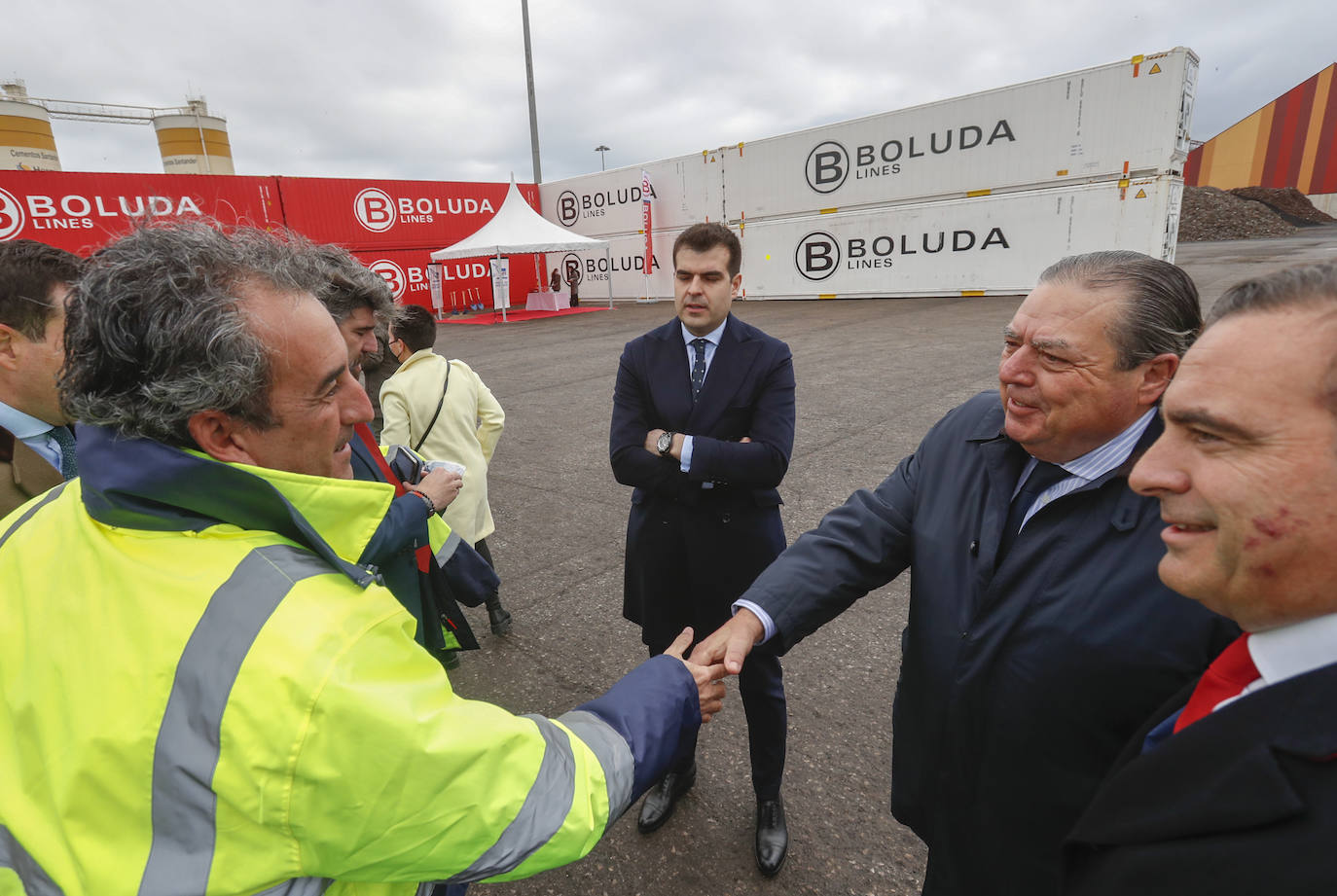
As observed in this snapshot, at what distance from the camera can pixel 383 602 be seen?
0.99 m

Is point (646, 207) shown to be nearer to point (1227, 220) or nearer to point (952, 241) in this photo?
point (952, 241)

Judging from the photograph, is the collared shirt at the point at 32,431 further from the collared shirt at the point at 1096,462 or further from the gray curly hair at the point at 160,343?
the collared shirt at the point at 1096,462

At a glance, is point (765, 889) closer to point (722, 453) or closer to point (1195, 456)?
point (722, 453)

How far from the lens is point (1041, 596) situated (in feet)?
4.31

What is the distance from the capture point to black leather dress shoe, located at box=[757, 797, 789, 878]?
7.00 ft

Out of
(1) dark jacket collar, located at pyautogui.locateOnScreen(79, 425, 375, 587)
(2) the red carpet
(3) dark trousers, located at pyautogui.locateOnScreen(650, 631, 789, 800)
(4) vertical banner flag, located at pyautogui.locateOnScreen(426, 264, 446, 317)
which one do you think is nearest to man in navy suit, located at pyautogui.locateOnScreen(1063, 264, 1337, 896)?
(1) dark jacket collar, located at pyautogui.locateOnScreen(79, 425, 375, 587)

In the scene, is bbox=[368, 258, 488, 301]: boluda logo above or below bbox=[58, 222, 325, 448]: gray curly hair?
above

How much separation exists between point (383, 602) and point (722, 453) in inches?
56.7

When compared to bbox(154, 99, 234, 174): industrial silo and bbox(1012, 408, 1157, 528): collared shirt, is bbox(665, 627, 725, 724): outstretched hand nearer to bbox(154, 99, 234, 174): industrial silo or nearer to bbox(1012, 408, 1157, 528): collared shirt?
bbox(1012, 408, 1157, 528): collared shirt

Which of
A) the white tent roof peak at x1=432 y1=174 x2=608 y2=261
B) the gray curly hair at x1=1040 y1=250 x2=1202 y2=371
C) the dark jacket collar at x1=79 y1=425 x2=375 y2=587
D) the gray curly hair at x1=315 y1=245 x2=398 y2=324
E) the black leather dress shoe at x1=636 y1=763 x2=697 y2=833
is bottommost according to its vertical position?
the black leather dress shoe at x1=636 y1=763 x2=697 y2=833

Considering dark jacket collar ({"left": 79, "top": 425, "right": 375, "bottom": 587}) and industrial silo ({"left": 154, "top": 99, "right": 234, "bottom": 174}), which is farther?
industrial silo ({"left": 154, "top": 99, "right": 234, "bottom": 174})

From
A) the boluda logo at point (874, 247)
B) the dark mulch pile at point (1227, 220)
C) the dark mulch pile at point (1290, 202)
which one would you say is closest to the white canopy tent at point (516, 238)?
the boluda logo at point (874, 247)

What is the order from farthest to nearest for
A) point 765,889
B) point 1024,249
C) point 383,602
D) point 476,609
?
point 1024,249 < point 476,609 < point 765,889 < point 383,602

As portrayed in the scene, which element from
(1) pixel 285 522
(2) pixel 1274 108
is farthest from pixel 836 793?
(2) pixel 1274 108
